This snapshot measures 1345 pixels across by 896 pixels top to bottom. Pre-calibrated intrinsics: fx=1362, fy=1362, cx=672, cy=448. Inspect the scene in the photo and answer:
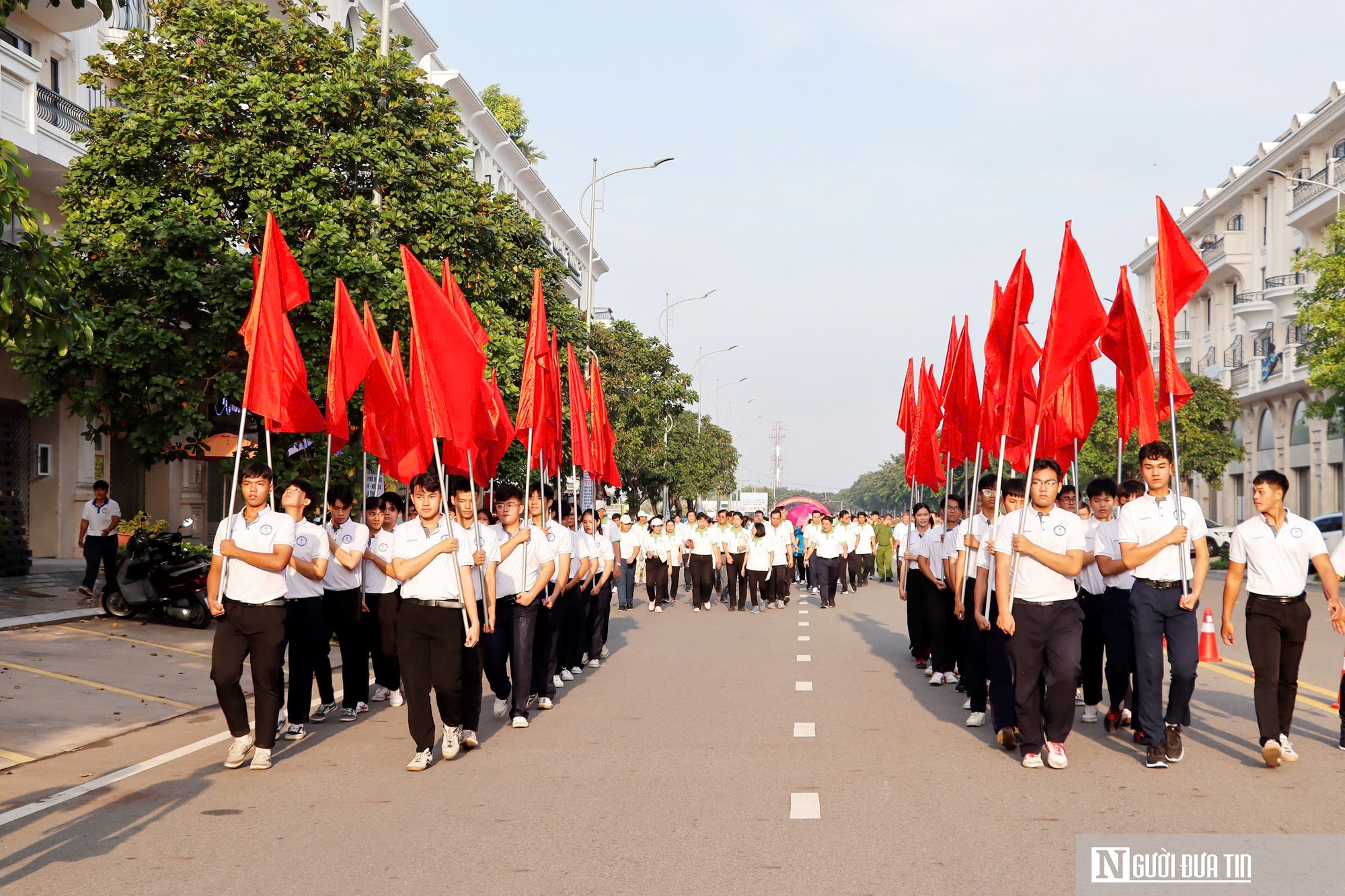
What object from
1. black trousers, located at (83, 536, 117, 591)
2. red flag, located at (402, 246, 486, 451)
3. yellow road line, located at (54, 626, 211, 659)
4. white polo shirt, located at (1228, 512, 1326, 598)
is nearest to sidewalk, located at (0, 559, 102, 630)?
black trousers, located at (83, 536, 117, 591)

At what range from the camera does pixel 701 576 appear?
81.0 feet

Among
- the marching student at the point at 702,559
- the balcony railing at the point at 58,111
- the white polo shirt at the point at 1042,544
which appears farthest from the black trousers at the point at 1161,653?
the balcony railing at the point at 58,111

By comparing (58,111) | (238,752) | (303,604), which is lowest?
(238,752)

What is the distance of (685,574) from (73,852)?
23.1m

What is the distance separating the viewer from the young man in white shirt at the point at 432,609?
27.5 ft

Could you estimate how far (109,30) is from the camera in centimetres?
2664

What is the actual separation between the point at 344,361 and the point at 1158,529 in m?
7.11

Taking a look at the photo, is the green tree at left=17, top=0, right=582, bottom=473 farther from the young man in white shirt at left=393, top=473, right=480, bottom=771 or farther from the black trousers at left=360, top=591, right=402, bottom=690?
the young man in white shirt at left=393, top=473, right=480, bottom=771

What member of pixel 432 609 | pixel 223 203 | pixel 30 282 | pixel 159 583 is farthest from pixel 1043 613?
pixel 223 203

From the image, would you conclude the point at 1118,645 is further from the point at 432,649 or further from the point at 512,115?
the point at 512,115

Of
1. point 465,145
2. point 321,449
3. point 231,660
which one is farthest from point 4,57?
point 231,660

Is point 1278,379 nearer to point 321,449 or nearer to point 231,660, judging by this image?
point 321,449

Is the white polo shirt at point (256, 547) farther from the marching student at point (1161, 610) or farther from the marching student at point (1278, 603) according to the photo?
the marching student at point (1278, 603)

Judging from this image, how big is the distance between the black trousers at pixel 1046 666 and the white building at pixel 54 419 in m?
12.8
